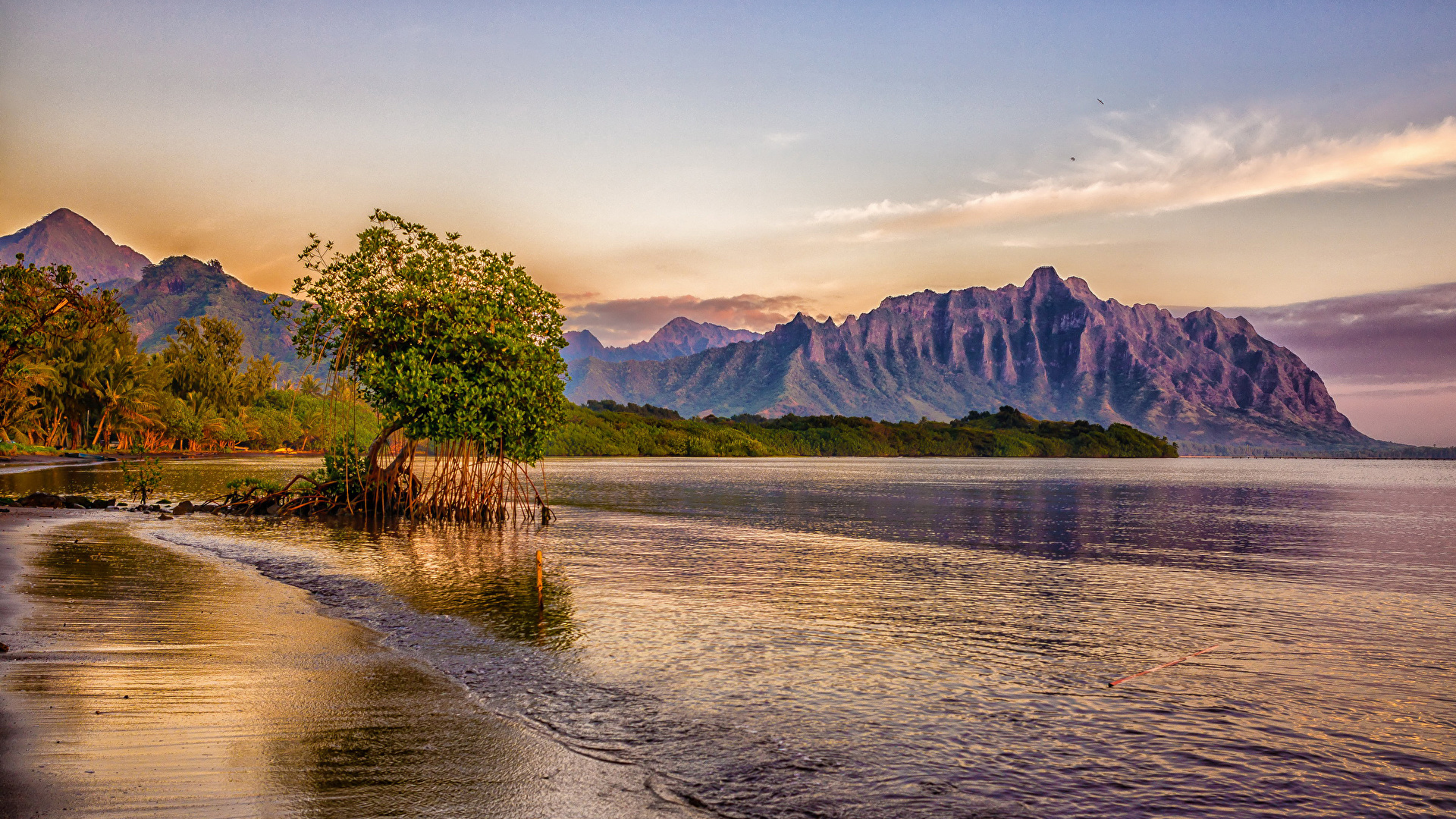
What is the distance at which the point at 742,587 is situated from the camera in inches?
955

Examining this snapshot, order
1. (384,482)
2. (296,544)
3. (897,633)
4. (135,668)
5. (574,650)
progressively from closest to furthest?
(135,668) → (574,650) → (897,633) → (296,544) → (384,482)

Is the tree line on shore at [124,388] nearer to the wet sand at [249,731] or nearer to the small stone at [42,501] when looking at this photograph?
the small stone at [42,501]

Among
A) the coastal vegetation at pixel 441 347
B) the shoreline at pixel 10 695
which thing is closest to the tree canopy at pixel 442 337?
the coastal vegetation at pixel 441 347

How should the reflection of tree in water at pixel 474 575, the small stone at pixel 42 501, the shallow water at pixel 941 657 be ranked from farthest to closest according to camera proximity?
the small stone at pixel 42 501
the reflection of tree in water at pixel 474 575
the shallow water at pixel 941 657

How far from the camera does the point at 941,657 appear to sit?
52.0 ft

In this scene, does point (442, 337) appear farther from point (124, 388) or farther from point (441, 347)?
point (124, 388)

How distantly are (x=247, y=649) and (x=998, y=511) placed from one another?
52680mm

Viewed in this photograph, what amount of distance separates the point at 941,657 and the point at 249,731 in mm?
11751

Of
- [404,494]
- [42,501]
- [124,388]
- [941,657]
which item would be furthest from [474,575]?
[124,388]

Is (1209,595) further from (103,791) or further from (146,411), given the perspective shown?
(146,411)

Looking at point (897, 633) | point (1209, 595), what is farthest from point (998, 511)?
point (897, 633)

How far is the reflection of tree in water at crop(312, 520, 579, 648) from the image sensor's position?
1847cm

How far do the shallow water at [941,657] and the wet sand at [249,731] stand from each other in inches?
40.1

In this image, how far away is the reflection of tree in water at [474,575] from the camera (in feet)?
60.6
